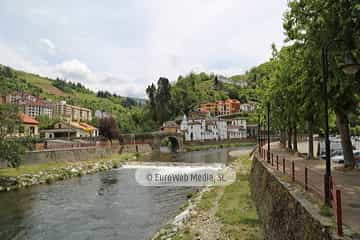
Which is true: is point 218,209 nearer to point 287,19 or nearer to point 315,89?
point 315,89

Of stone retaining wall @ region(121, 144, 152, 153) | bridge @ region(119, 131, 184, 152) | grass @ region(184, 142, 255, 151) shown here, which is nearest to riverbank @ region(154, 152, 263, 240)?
stone retaining wall @ region(121, 144, 152, 153)

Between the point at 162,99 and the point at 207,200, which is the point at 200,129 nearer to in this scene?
the point at 162,99

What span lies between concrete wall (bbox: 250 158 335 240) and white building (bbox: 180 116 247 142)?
7858 centimetres

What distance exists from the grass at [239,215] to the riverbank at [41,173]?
702 inches

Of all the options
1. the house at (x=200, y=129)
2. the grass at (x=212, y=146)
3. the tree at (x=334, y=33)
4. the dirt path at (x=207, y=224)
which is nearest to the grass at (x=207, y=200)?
the dirt path at (x=207, y=224)

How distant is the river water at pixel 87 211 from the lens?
1421cm

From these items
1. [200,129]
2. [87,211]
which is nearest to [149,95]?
[200,129]

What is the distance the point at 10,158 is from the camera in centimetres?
2467

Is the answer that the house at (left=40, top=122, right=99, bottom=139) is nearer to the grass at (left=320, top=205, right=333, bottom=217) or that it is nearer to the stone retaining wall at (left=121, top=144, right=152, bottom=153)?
the stone retaining wall at (left=121, top=144, right=152, bottom=153)

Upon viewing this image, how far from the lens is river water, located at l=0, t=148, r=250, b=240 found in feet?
46.6

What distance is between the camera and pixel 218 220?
1325cm

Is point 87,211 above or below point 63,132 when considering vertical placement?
below

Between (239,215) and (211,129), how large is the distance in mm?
89438

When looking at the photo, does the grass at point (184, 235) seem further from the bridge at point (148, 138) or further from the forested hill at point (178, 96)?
the forested hill at point (178, 96)
